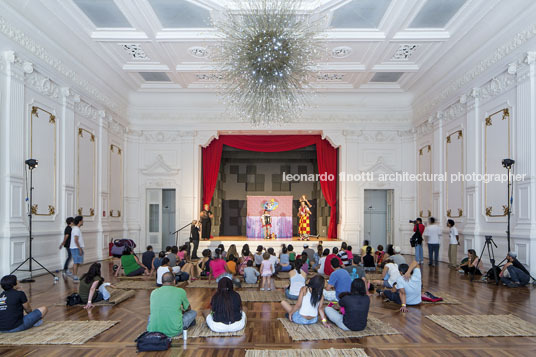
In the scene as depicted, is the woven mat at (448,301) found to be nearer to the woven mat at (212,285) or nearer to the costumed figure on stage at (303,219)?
the woven mat at (212,285)

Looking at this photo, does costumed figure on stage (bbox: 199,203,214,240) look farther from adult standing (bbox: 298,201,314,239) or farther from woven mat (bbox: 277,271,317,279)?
woven mat (bbox: 277,271,317,279)

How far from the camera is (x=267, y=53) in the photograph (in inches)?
254

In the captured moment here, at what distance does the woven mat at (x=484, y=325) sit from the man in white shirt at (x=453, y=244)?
17.8 feet

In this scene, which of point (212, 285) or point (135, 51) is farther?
point (135, 51)

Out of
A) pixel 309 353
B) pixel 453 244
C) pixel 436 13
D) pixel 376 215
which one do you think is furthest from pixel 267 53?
pixel 376 215

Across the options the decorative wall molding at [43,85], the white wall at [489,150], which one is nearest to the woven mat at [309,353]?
the white wall at [489,150]

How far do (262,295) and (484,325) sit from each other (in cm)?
369

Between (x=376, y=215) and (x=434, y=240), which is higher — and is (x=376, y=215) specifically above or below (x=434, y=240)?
above

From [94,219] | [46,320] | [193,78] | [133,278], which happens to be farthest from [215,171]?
[46,320]

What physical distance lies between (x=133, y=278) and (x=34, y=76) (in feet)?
16.5

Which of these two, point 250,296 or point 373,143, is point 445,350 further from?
point 373,143

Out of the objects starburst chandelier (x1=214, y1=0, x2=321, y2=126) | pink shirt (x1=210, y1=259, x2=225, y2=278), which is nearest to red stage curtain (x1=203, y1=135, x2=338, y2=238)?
pink shirt (x1=210, y1=259, x2=225, y2=278)

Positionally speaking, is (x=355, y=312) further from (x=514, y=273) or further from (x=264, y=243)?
(x=264, y=243)

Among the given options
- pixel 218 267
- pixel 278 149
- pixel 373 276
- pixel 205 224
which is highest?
pixel 278 149
